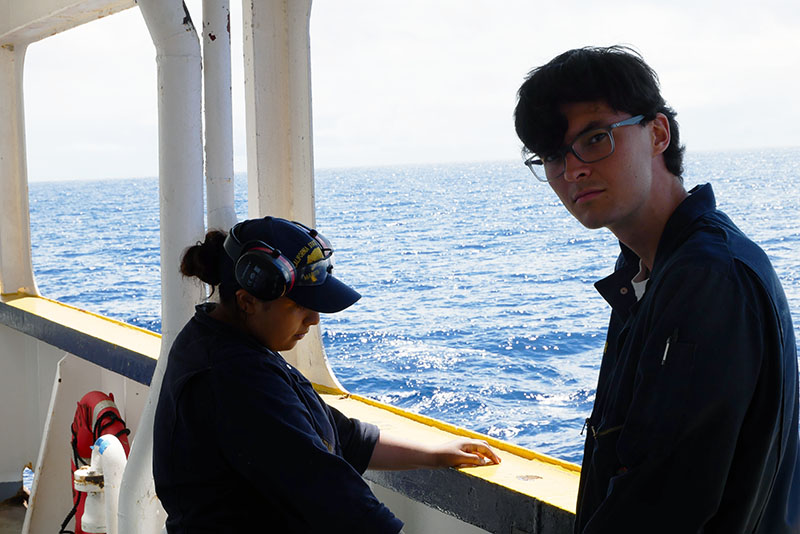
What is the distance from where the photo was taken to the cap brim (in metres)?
1.56

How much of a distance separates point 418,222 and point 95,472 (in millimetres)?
42473

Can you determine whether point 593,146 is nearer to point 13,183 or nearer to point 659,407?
point 659,407

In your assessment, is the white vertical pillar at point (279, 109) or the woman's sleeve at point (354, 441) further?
the white vertical pillar at point (279, 109)

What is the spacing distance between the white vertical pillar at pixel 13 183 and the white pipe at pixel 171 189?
2555 mm

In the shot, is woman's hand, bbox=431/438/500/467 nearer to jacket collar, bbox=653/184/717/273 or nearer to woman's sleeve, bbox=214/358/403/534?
woman's sleeve, bbox=214/358/403/534

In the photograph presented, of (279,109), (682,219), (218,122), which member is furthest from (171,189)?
(682,219)

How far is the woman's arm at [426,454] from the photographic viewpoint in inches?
74.5

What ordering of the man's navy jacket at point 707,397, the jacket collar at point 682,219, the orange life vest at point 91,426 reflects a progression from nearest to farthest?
the man's navy jacket at point 707,397 < the jacket collar at point 682,219 < the orange life vest at point 91,426

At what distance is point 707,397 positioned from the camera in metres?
1.02

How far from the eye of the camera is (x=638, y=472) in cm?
106

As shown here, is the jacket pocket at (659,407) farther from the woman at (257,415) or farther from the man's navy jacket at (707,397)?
the woman at (257,415)

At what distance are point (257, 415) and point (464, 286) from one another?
28.2 m

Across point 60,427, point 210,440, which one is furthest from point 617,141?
point 60,427

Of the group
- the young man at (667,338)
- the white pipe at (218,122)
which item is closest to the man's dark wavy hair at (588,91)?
the young man at (667,338)
